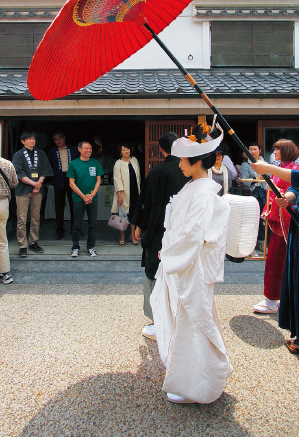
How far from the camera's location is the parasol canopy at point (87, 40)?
75.0 inches

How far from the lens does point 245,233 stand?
3439mm

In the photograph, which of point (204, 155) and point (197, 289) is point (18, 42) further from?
point (197, 289)

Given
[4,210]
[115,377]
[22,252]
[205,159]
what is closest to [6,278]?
[4,210]

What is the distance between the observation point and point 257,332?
133 inches

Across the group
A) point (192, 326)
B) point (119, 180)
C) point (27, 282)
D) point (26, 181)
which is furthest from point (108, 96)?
point (192, 326)

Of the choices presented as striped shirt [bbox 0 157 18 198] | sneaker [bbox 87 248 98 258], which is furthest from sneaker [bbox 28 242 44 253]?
striped shirt [bbox 0 157 18 198]

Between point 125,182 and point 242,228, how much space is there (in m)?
3.70

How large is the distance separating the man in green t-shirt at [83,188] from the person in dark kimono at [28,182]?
62 cm

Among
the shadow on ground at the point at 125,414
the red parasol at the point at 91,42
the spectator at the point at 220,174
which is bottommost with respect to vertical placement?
the shadow on ground at the point at 125,414

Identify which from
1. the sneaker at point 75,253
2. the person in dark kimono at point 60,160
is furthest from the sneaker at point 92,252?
the person in dark kimono at point 60,160

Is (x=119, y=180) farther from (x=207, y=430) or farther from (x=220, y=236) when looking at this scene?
(x=207, y=430)

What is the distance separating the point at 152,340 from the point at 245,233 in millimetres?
1394

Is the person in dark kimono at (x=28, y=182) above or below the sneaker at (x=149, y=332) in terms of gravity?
above

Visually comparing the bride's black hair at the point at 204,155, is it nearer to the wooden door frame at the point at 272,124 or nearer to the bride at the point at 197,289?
the bride at the point at 197,289
